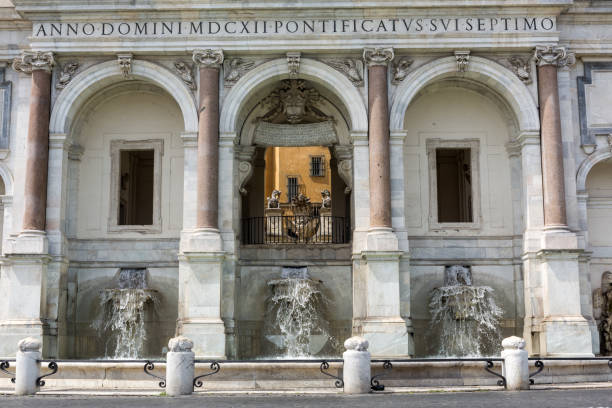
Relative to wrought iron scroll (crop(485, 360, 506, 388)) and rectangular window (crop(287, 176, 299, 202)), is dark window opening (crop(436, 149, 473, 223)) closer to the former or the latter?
wrought iron scroll (crop(485, 360, 506, 388))

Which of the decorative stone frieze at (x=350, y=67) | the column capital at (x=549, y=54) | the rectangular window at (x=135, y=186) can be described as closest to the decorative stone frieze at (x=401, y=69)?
the decorative stone frieze at (x=350, y=67)

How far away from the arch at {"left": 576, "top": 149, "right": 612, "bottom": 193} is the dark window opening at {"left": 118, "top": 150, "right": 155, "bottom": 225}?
14.0m

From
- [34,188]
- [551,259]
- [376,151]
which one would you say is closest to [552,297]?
[551,259]

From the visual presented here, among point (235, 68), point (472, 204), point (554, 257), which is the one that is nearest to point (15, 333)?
point (235, 68)

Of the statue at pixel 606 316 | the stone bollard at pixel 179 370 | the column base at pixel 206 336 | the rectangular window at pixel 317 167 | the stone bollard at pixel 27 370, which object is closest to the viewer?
the stone bollard at pixel 179 370

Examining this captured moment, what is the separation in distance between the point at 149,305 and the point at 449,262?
8.74 m

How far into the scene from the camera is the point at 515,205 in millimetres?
24984

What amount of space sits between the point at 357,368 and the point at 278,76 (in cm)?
1095

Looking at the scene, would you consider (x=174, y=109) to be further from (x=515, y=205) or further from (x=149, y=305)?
(x=515, y=205)

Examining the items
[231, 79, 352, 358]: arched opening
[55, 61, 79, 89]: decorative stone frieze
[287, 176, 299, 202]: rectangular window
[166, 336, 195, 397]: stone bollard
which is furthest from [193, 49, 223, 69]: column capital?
[287, 176, 299, 202]: rectangular window

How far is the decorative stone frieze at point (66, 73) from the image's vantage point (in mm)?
24359

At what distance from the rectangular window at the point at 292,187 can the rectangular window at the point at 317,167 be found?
56.0 inches

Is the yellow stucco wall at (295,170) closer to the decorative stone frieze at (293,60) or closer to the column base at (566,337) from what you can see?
the decorative stone frieze at (293,60)

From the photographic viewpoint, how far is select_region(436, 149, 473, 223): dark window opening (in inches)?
1125
